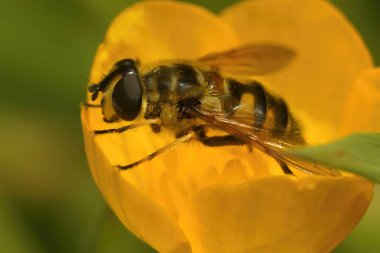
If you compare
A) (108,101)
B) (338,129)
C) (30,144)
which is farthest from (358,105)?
(30,144)

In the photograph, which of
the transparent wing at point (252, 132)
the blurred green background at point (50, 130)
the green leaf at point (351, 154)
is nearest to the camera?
the green leaf at point (351, 154)

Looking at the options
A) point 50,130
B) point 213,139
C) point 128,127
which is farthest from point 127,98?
point 50,130

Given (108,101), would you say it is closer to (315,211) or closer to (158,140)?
(158,140)

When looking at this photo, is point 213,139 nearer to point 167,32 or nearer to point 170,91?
point 170,91

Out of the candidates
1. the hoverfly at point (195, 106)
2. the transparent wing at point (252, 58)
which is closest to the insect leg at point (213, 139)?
the hoverfly at point (195, 106)

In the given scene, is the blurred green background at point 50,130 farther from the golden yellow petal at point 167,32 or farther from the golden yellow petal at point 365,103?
the golden yellow petal at point 365,103

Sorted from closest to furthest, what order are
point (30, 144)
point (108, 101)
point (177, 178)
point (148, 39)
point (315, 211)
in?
point (315, 211), point (108, 101), point (177, 178), point (148, 39), point (30, 144)

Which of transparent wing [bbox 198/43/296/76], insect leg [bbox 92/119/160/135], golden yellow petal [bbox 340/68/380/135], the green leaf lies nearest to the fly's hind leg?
insect leg [bbox 92/119/160/135]
